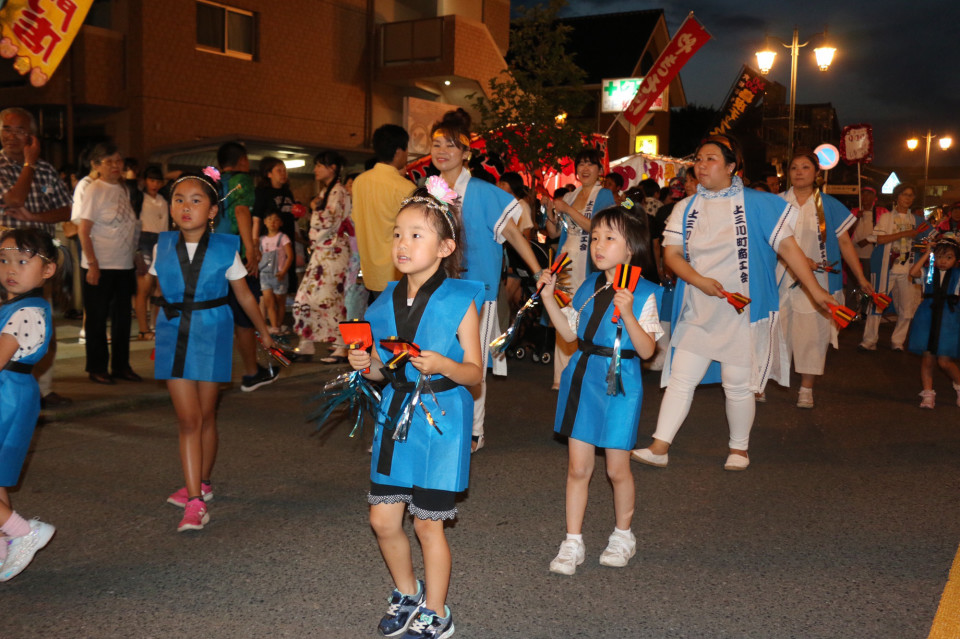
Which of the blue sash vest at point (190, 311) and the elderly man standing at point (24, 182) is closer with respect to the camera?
the blue sash vest at point (190, 311)

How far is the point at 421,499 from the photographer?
298cm

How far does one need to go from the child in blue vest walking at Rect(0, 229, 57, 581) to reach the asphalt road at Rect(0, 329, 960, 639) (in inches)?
5.4

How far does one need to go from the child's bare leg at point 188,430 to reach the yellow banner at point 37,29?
3691mm

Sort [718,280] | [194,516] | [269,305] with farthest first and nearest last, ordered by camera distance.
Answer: [269,305] < [718,280] < [194,516]

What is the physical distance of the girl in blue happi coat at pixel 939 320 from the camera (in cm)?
755

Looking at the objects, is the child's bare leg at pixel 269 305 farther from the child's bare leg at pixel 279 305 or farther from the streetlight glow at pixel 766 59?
the streetlight glow at pixel 766 59

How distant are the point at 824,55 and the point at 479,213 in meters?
17.0

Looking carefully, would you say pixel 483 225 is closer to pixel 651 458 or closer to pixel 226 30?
pixel 651 458

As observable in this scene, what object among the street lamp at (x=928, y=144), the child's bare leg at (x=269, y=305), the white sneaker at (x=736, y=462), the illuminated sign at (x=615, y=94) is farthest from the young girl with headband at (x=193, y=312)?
the street lamp at (x=928, y=144)

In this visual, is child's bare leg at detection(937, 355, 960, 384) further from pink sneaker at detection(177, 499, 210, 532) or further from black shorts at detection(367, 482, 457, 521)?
pink sneaker at detection(177, 499, 210, 532)

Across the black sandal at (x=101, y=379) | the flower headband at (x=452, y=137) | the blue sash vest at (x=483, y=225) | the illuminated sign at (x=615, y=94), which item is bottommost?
the black sandal at (x=101, y=379)

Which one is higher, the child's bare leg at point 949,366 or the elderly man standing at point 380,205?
the elderly man standing at point 380,205

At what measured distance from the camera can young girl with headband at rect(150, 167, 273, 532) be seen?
421cm

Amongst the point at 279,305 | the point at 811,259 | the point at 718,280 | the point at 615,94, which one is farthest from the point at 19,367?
the point at 615,94
